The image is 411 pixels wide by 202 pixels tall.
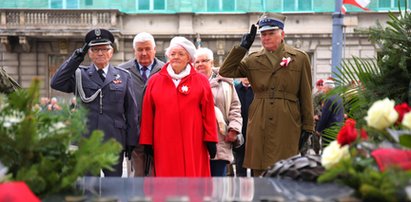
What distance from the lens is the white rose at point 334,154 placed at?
10.4 feet

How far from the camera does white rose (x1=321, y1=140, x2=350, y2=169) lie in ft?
10.4

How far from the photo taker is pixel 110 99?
24.8ft

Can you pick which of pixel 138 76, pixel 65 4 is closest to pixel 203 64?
pixel 138 76

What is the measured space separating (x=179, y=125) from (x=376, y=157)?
3.97 metres

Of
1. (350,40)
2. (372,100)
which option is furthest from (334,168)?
(350,40)

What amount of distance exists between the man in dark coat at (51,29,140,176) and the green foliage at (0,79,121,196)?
420cm

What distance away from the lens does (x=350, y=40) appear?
32.5 meters

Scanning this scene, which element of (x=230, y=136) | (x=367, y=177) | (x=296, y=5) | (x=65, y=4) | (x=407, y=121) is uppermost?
(x=65, y=4)

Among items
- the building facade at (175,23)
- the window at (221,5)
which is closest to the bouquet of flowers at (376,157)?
the building facade at (175,23)

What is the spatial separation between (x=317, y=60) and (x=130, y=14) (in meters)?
7.89

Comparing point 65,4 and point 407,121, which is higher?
point 65,4

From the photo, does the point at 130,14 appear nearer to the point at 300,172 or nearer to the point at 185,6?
the point at 185,6

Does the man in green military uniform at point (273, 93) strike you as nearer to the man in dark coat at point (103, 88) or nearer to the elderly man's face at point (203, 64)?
the man in dark coat at point (103, 88)

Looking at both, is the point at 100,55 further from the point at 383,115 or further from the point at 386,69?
the point at 383,115
